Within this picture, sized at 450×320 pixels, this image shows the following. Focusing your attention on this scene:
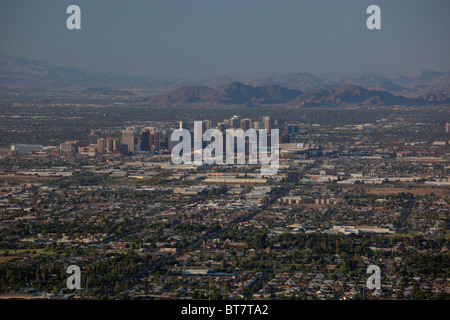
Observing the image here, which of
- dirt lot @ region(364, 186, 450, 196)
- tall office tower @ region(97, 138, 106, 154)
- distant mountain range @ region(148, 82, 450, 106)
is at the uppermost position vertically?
distant mountain range @ region(148, 82, 450, 106)

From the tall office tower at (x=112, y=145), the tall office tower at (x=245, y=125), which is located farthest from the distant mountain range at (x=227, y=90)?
the tall office tower at (x=112, y=145)

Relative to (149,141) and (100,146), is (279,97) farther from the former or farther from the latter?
(100,146)

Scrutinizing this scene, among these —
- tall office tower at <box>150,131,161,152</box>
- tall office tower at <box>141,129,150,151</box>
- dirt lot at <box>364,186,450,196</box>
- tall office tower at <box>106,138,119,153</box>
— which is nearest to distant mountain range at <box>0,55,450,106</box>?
tall office tower at <box>106,138,119,153</box>

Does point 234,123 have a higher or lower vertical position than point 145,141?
higher

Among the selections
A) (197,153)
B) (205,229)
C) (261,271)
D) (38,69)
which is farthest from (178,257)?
(38,69)

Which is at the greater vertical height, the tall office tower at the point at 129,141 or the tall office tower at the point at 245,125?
the tall office tower at the point at 245,125

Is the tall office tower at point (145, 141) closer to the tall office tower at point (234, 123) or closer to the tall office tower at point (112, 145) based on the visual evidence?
the tall office tower at point (112, 145)

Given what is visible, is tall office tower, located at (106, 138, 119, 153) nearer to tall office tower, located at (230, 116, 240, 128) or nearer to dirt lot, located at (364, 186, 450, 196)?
tall office tower, located at (230, 116, 240, 128)

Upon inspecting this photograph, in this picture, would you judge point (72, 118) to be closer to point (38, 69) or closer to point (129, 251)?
point (38, 69)

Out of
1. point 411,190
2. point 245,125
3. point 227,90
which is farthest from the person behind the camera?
point 227,90

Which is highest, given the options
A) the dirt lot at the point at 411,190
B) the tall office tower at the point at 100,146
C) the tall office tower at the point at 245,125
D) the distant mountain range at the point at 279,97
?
the distant mountain range at the point at 279,97

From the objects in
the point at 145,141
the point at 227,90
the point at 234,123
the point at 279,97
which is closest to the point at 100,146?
the point at 145,141
